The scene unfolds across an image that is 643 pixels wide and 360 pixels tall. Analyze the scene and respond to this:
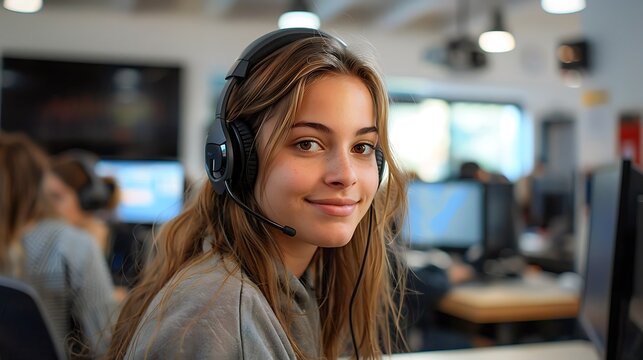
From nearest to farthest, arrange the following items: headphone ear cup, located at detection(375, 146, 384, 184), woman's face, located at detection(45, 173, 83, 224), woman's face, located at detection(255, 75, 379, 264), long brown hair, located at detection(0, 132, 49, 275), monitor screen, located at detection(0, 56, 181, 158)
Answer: woman's face, located at detection(255, 75, 379, 264) → headphone ear cup, located at detection(375, 146, 384, 184) → long brown hair, located at detection(0, 132, 49, 275) → woman's face, located at detection(45, 173, 83, 224) → monitor screen, located at detection(0, 56, 181, 158)

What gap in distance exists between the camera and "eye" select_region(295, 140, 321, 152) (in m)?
0.91

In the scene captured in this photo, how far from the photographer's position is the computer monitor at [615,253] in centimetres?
116

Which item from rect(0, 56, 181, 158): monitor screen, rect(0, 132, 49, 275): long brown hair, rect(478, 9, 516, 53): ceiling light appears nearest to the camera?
rect(0, 132, 49, 275): long brown hair

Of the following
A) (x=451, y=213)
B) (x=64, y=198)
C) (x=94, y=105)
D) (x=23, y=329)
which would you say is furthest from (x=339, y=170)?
(x=94, y=105)

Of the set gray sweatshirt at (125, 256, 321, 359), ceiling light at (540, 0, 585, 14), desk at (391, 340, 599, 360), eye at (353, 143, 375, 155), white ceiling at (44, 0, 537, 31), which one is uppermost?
white ceiling at (44, 0, 537, 31)

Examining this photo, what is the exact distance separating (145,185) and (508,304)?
220 centimetres

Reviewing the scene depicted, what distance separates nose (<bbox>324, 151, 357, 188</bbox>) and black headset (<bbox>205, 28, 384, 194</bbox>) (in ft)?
0.35

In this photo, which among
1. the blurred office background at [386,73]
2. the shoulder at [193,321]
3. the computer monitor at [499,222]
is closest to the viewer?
the shoulder at [193,321]

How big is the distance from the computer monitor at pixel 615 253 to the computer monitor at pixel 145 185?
9.56ft

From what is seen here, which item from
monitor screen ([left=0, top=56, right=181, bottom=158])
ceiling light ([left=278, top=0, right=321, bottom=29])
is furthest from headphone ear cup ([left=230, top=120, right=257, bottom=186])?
monitor screen ([left=0, top=56, right=181, bottom=158])

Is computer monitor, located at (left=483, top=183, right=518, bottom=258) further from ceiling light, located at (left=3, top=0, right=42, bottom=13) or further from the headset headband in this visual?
ceiling light, located at (left=3, top=0, right=42, bottom=13)

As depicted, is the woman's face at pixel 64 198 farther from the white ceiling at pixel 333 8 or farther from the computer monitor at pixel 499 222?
the white ceiling at pixel 333 8

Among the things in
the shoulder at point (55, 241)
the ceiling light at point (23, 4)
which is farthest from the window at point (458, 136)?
the shoulder at point (55, 241)

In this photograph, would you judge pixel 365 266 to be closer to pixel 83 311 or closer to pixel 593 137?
pixel 83 311
